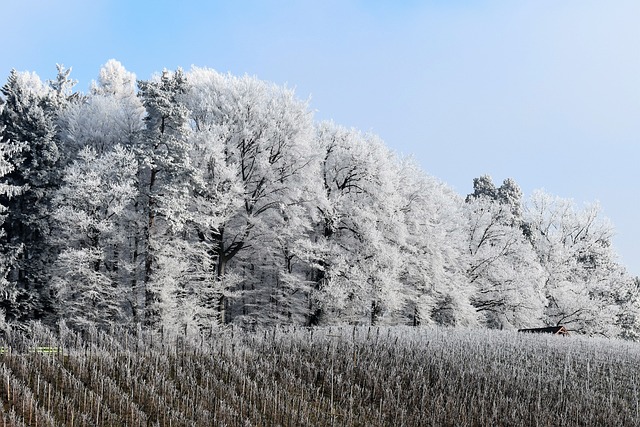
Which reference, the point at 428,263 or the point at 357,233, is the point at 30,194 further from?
the point at 428,263

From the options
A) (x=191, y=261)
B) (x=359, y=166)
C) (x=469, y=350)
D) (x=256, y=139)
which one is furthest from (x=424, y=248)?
(x=469, y=350)

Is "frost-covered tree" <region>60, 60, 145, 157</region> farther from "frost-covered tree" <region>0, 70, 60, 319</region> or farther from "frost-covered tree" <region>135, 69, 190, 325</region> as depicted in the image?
"frost-covered tree" <region>135, 69, 190, 325</region>

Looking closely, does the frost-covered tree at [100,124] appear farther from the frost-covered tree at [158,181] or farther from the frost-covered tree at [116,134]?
the frost-covered tree at [158,181]

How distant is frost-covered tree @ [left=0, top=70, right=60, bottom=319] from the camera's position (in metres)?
33.5

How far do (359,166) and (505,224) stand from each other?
2096 centimetres

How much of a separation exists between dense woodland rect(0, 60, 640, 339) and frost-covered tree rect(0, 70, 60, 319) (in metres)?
0.10

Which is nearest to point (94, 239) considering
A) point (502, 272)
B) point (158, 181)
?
point (158, 181)

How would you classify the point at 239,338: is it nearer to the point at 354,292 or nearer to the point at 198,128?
the point at 354,292

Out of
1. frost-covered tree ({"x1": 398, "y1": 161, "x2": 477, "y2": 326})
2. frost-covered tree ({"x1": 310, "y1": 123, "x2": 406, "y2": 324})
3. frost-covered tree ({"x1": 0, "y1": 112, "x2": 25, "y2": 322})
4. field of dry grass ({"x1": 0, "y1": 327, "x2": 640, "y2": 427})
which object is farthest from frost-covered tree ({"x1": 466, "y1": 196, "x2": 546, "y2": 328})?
frost-covered tree ({"x1": 0, "y1": 112, "x2": 25, "y2": 322})

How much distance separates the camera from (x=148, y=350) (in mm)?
19359

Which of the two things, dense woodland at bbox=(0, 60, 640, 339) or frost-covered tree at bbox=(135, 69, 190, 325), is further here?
dense woodland at bbox=(0, 60, 640, 339)

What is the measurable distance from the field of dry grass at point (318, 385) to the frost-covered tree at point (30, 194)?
1386cm

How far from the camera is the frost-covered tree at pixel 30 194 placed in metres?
33.5

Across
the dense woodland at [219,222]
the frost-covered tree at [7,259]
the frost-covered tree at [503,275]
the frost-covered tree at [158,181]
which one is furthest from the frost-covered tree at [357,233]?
the frost-covered tree at [7,259]
